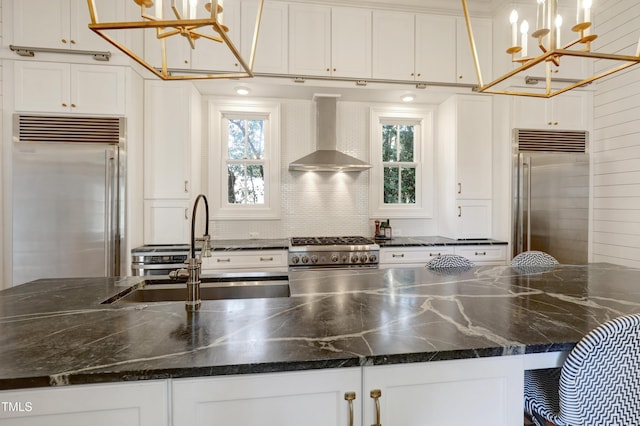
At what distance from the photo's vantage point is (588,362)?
0.90 m

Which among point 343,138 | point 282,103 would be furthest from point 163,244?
point 343,138

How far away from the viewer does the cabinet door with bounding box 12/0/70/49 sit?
8.59 ft

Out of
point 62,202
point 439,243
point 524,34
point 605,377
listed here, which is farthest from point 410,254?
point 62,202

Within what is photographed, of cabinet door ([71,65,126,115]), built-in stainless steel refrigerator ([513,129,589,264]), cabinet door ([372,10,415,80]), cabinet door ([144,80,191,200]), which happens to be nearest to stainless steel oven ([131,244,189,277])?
cabinet door ([144,80,191,200])

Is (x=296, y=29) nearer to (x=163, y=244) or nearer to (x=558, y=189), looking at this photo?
(x=163, y=244)

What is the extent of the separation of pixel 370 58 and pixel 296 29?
82 centimetres

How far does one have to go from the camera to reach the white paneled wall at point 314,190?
3717 mm

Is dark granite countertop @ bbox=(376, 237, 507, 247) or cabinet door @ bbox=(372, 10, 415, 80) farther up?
cabinet door @ bbox=(372, 10, 415, 80)

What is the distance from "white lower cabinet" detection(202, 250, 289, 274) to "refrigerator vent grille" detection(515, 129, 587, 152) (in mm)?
2780

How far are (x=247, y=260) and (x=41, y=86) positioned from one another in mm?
2341

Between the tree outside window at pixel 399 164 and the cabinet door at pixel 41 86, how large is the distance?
330 centimetres

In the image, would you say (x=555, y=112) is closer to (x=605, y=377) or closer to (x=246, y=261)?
(x=605, y=377)

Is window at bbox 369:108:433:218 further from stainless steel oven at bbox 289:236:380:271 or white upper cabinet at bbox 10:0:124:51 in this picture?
white upper cabinet at bbox 10:0:124:51

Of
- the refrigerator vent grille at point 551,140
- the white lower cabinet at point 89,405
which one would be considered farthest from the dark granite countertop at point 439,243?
the white lower cabinet at point 89,405
